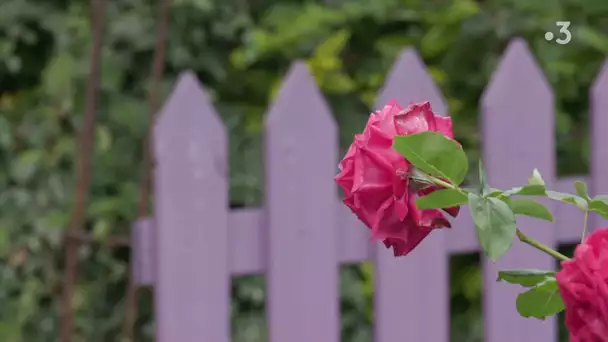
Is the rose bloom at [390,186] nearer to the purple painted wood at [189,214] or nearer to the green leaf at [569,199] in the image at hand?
the green leaf at [569,199]

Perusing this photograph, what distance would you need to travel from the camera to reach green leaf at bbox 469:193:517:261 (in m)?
0.41

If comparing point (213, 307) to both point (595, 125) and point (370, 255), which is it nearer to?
point (370, 255)

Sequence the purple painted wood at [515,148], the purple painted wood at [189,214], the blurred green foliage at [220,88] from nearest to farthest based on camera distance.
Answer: the purple painted wood at [189,214]
the purple painted wood at [515,148]
the blurred green foliage at [220,88]

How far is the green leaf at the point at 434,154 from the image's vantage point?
1.30 ft

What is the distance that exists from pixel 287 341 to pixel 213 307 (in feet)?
0.36

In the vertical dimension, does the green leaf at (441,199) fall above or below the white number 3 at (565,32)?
below

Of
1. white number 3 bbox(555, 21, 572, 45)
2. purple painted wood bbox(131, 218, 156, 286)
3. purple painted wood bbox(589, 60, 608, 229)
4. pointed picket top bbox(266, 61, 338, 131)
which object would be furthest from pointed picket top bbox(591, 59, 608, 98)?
purple painted wood bbox(131, 218, 156, 286)

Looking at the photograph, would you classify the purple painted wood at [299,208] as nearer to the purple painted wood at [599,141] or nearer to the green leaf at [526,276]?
the purple painted wood at [599,141]

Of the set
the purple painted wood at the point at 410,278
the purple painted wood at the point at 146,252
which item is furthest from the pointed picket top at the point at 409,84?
the purple painted wood at the point at 146,252

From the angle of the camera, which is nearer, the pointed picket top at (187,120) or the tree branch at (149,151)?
the pointed picket top at (187,120)

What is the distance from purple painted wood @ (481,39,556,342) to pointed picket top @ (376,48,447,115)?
3.1 inches

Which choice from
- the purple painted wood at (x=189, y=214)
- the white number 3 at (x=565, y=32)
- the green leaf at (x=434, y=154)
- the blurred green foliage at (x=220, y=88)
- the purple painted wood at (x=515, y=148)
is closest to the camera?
the green leaf at (x=434, y=154)

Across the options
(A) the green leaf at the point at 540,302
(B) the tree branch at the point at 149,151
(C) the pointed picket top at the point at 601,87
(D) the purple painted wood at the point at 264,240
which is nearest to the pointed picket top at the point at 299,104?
(D) the purple painted wood at the point at 264,240

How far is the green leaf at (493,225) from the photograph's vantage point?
0.41 meters
